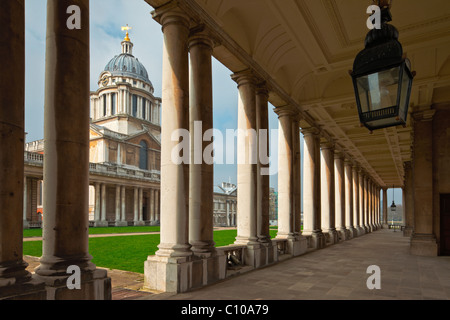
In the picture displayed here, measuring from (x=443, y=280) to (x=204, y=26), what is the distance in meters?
14.6

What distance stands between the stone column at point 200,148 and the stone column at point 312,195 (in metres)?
15.5

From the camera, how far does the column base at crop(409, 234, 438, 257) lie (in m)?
22.4

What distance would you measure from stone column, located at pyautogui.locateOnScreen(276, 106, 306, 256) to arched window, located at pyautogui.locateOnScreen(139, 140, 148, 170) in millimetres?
88915

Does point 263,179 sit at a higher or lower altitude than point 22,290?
higher

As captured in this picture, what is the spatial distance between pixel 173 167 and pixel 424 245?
1998cm

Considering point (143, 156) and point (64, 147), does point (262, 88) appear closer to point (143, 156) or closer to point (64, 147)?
point (64, 147)

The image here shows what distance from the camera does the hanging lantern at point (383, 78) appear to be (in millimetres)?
5910

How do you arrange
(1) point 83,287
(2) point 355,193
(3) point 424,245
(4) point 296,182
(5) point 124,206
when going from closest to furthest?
(1) point 83,287 < (3) point 424,245 < (4) point 296,182 < (2) point 355,193 < (5) point 124,206

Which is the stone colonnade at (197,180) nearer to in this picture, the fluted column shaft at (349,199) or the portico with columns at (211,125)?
the portico with columns at (211,125)

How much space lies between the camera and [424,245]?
74.5 ft

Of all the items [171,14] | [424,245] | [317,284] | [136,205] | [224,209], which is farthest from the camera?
[224,209]

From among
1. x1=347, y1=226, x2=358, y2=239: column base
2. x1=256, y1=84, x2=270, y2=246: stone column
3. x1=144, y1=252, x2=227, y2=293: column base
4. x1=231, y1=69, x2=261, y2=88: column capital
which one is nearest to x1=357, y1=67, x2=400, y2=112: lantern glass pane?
x1=144, y1=252, x2=227, y2=293: column base

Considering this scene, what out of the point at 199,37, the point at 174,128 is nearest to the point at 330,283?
the point at 174,128
